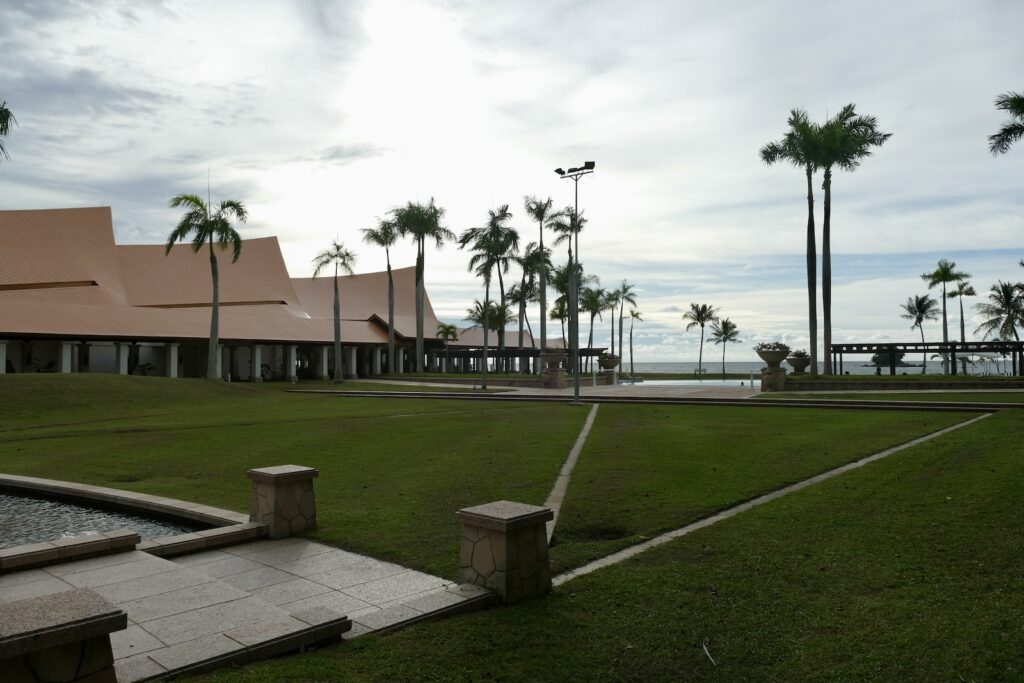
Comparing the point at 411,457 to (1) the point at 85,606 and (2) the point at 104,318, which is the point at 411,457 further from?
(2) the point at 104,318

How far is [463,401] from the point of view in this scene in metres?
27.2

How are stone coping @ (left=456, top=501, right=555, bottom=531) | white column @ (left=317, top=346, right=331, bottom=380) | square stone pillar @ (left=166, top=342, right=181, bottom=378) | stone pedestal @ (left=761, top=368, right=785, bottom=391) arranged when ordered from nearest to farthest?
stone coping @ (left=456, top=501, right=555, bottom=531) < stone pedestal @ (left=761, top=368, right=785, bottom=391) < square stone pillar @ (left=166, top=342, right=181, bottom=378) < white column @ (left=317, top=346, right=331, bottom=380)

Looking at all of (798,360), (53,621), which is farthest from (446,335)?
(53,621)

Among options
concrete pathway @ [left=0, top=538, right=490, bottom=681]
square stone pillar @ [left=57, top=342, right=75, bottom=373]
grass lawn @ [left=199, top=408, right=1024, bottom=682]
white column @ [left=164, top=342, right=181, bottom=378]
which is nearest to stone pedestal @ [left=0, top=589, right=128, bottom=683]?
concrete pathway @ [left=0, top=538, right=490, bottom=681]

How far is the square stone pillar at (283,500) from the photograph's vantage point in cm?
710

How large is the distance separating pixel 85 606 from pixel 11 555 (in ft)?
11.5

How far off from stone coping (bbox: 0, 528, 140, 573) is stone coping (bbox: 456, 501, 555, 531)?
10.8 feet

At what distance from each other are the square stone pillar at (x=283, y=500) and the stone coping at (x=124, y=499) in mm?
408

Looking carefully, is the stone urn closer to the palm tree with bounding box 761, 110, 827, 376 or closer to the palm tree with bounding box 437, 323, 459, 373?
the palm tree with bounding box 761, 110, 827, 376

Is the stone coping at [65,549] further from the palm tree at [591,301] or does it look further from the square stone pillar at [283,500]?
the palm tree at [591,301]

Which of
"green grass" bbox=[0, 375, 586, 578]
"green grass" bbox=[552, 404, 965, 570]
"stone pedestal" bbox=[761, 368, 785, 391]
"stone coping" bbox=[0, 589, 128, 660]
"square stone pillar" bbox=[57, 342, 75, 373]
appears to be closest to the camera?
"stone coping" bbox=[0, 589, 128, 660]

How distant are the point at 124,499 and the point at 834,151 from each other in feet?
112

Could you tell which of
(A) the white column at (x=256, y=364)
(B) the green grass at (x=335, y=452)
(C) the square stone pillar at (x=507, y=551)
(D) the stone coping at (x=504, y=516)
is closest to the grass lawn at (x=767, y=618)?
(C) the square stone pillar at (x=507, y=551)

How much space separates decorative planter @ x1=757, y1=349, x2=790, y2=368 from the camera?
29328 millimetres
